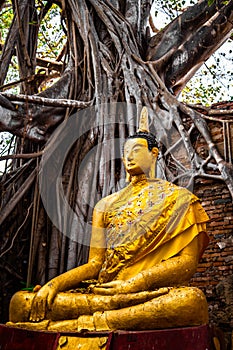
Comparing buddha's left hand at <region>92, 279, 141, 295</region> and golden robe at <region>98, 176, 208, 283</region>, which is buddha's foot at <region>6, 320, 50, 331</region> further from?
golden robe at <region>98, 176, 208, 283</region>

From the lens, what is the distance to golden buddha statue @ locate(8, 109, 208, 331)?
8.11ft

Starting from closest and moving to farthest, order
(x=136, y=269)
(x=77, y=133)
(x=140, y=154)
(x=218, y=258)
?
(x=136, y=269) → (x=140, y=154) → (x=218, y=258) → (x=77, y=133)

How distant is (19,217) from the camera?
4426 millimetres

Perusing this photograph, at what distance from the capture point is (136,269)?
296cm

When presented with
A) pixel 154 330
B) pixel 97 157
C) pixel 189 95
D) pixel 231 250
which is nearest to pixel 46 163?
pixel 97 157

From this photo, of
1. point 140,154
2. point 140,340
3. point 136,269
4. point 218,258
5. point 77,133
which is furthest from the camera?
point 77,133

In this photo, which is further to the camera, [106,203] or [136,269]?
[106,203]

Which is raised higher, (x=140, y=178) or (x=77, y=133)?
(x=77, y=133)

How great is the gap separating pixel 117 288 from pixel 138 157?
0.96 meters

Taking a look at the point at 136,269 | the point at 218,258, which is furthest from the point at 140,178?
the point at 218,258

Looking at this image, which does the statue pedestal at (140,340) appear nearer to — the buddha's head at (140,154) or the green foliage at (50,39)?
the buddha's head at (140,154)

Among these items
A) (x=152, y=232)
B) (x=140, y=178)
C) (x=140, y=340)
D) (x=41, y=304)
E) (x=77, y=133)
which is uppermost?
(x=77, y=133)

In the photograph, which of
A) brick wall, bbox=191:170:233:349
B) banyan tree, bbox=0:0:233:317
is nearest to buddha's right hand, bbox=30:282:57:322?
banyan tree, bbox=0:0:233:317

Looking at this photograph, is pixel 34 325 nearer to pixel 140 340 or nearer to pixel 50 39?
pixel 140 340
